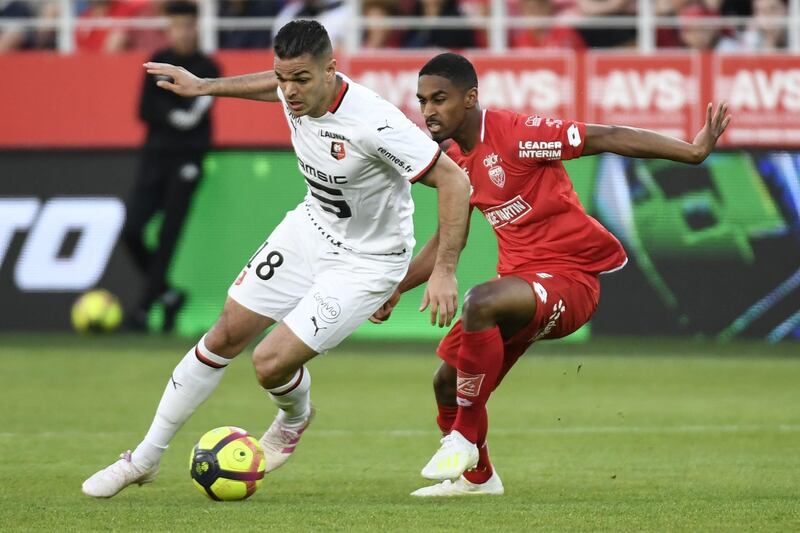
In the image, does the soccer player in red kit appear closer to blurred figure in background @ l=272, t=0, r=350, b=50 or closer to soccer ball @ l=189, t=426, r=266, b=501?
soccer ball @ l=189, t=426, r=266, b=501

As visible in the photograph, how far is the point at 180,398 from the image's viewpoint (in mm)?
7109

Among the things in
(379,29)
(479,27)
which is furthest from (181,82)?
(479,27)

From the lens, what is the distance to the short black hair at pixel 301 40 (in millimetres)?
6809

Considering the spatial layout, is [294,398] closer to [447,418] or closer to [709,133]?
[447,418]

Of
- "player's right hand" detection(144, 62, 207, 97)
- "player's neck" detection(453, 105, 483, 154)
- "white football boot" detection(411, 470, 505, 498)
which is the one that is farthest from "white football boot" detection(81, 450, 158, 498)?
"player's neck" detection(453, 105, 483, 154)

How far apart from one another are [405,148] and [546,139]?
31.2 inches

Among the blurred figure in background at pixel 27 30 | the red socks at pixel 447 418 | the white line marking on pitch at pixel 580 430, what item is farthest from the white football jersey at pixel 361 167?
the blurred figure in background at pixel 27 30

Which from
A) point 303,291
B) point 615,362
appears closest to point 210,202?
point 615,362

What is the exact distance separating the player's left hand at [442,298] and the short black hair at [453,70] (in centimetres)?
108

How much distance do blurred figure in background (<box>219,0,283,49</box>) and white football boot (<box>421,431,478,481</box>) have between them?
10.3 metres

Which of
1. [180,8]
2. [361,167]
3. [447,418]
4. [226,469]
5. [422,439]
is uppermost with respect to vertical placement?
[361,167]

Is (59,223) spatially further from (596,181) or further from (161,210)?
(596,181)

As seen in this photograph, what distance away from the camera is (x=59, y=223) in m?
15.0

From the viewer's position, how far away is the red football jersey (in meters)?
7.34
